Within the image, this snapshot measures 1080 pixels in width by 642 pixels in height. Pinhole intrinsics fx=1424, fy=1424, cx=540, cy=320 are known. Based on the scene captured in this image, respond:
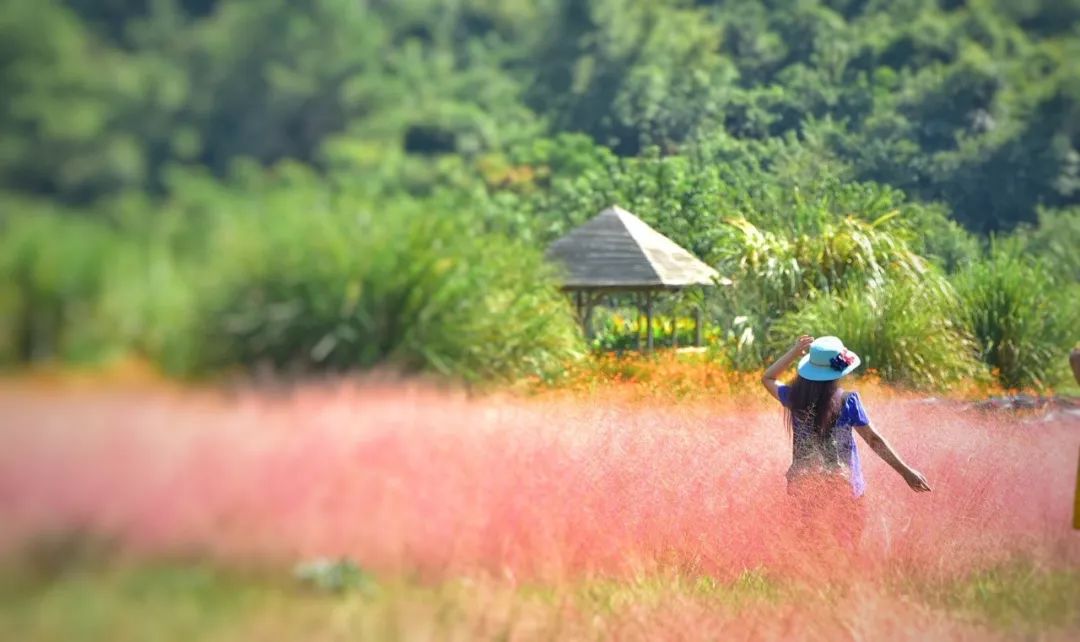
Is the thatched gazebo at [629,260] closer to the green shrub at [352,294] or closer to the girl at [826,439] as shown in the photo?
the green shrub at [352,294]

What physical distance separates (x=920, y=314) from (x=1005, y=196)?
1235mm

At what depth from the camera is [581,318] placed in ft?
21.9

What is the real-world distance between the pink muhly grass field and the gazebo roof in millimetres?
773

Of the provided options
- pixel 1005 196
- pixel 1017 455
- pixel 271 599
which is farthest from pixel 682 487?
pixel 1005 196

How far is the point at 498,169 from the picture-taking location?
6598 millimetres

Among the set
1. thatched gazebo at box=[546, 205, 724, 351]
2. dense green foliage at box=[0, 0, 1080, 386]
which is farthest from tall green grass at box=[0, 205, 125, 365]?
thatched gazebo at box=[546, 205, 724, 351]

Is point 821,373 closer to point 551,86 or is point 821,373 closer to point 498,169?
point 498,169

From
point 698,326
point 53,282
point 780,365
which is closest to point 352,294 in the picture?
point 53,282

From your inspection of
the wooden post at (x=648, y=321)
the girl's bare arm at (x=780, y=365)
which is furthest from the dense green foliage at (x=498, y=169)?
the girl's bare arm at (x=780, y=365)

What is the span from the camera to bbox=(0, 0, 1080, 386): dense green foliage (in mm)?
3938

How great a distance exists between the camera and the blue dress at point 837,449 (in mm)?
5586

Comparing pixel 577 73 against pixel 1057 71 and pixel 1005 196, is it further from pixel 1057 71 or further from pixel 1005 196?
pixel 1057 71

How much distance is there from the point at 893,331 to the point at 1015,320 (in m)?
0.94

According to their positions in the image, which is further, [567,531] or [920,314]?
[920,314]
